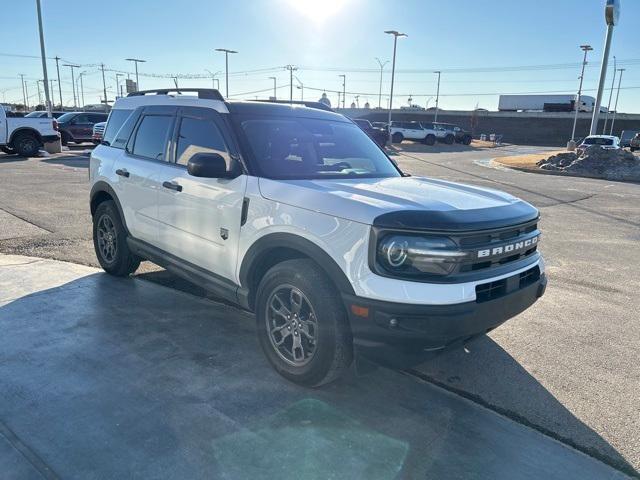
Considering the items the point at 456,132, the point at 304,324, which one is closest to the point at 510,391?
the point at 304,324

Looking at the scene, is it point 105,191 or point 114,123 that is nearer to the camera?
point 105,191

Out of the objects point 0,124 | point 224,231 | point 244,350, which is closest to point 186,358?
point 244,350

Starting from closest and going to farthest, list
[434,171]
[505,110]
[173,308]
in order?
1. [173,308]
2. [434,171]
3. [505,110]

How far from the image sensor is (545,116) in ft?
232

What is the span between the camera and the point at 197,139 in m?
4.09

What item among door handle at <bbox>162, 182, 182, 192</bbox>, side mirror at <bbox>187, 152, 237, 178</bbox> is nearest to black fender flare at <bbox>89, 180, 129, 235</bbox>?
door handle at <bbox>162, 182, 182, 192</bbox>

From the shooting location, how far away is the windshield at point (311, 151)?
3700mm

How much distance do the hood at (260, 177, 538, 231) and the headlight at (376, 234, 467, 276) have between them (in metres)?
0.08

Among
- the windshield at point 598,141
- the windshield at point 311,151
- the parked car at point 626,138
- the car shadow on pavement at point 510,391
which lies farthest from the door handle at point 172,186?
the parked car at point 626,138

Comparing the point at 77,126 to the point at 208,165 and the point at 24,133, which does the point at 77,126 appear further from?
the point at 208,165

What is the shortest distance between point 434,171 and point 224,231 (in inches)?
735

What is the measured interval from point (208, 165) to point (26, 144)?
61.2ft

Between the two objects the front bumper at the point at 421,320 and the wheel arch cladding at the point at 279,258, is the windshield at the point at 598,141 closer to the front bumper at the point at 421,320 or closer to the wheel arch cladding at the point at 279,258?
the front bumper at the point at 421,320

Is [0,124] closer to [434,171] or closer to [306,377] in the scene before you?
[434,171]
